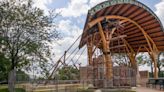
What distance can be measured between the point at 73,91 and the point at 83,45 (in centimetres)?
1166

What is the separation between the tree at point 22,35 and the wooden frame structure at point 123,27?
4.17 m

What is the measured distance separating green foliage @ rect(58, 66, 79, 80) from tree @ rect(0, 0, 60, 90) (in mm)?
2212

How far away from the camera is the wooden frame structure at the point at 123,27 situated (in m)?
23.9

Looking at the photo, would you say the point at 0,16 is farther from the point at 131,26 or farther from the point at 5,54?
the point at 131,26

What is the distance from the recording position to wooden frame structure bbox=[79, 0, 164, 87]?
78.5 feet

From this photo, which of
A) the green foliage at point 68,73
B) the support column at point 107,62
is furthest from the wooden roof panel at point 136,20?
the green foliage at point 68,73

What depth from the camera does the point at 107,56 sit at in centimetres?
2356

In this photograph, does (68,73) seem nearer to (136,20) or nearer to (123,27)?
(123,27)

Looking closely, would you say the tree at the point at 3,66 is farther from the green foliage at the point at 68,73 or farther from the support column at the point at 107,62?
the support column at the point at 107,62

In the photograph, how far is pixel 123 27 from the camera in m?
29.0

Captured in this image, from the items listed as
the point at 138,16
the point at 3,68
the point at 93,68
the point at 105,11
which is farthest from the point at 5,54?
the point at 138,16

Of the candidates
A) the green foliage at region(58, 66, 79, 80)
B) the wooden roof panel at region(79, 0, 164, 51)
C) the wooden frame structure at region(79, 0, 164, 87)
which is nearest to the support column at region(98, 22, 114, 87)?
the wooden frame structure at region(79, 0, 164, 87)

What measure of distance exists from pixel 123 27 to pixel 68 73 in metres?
9.93

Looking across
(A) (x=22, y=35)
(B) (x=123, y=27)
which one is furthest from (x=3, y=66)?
(B) (x=123, y=27)
